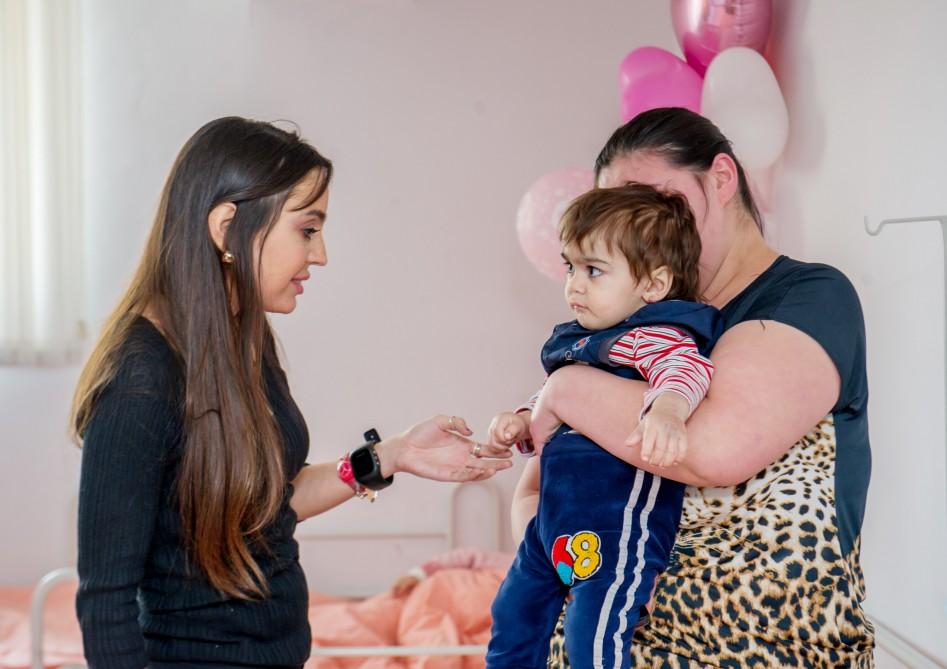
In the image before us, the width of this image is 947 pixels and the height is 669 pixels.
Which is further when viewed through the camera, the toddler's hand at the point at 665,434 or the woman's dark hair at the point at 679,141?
the woman's dark hair at the point at 679,141

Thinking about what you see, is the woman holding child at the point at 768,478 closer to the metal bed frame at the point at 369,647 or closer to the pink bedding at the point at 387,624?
the metal bed frame at the point at 369,647

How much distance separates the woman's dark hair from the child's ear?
17cm

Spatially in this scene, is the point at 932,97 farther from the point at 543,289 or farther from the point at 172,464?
the point at 543,289

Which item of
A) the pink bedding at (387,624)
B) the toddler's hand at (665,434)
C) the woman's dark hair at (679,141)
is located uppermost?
the woman's dark hair at (679,141)

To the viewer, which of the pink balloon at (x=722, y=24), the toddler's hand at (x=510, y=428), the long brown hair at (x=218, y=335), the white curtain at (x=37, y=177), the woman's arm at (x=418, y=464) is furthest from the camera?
the white curtain at (x=37, y=177)

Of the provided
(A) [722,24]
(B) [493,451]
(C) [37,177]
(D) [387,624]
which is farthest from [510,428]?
(C) [37,177]

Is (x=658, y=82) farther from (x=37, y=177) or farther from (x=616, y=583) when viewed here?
(x=37, y=177)

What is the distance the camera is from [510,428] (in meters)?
1.45

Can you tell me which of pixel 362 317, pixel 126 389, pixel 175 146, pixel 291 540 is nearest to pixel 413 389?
pixel 362 317

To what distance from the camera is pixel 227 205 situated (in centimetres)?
140

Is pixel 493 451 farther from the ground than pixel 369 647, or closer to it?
farther from the ground

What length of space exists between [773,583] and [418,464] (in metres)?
0.75

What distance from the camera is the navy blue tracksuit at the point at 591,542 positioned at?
3.89 feet

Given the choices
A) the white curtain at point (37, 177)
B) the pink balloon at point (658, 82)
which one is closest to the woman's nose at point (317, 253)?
the pink balloon at point (658, 82)
